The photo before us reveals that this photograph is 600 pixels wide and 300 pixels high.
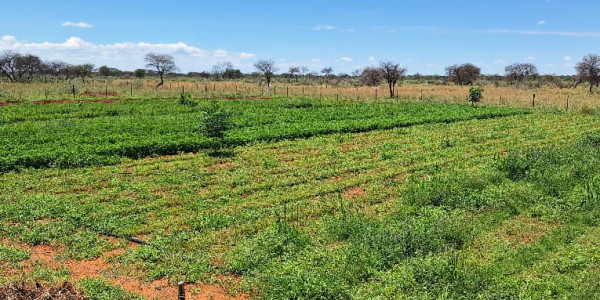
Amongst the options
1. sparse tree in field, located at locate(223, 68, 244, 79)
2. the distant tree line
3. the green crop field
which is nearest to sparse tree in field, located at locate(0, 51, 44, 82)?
the distant tree line

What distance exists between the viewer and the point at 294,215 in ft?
39.4

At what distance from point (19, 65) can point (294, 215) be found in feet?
273

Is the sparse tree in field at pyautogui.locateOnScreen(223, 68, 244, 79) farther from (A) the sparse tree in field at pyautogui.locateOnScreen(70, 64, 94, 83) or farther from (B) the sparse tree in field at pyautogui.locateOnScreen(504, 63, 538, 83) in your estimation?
(B) the sparse tree in field at pyautogui.locateOnScreen(504, 63, 538, 83)

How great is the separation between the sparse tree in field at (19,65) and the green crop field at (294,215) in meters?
64.3

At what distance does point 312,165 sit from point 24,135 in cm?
1332

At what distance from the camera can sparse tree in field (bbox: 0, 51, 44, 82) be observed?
7581cm

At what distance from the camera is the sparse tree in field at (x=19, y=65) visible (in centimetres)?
7581

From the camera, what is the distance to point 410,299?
7590 mm

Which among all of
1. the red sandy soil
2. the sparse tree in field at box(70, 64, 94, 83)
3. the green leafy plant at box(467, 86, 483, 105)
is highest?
the sparse tree in field at box(70, 64, 94, 83)

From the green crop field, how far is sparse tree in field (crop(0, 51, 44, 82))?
64280 mm

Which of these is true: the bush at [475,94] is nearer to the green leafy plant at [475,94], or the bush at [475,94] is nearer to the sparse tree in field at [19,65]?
the green leafy plant at [475,94]

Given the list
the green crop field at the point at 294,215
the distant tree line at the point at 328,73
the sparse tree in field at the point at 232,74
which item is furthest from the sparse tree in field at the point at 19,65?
the green crop field at the point at 294,215

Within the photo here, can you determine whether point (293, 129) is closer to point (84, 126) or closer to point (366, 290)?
point (84, 126)

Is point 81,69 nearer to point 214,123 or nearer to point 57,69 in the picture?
point 57,69
